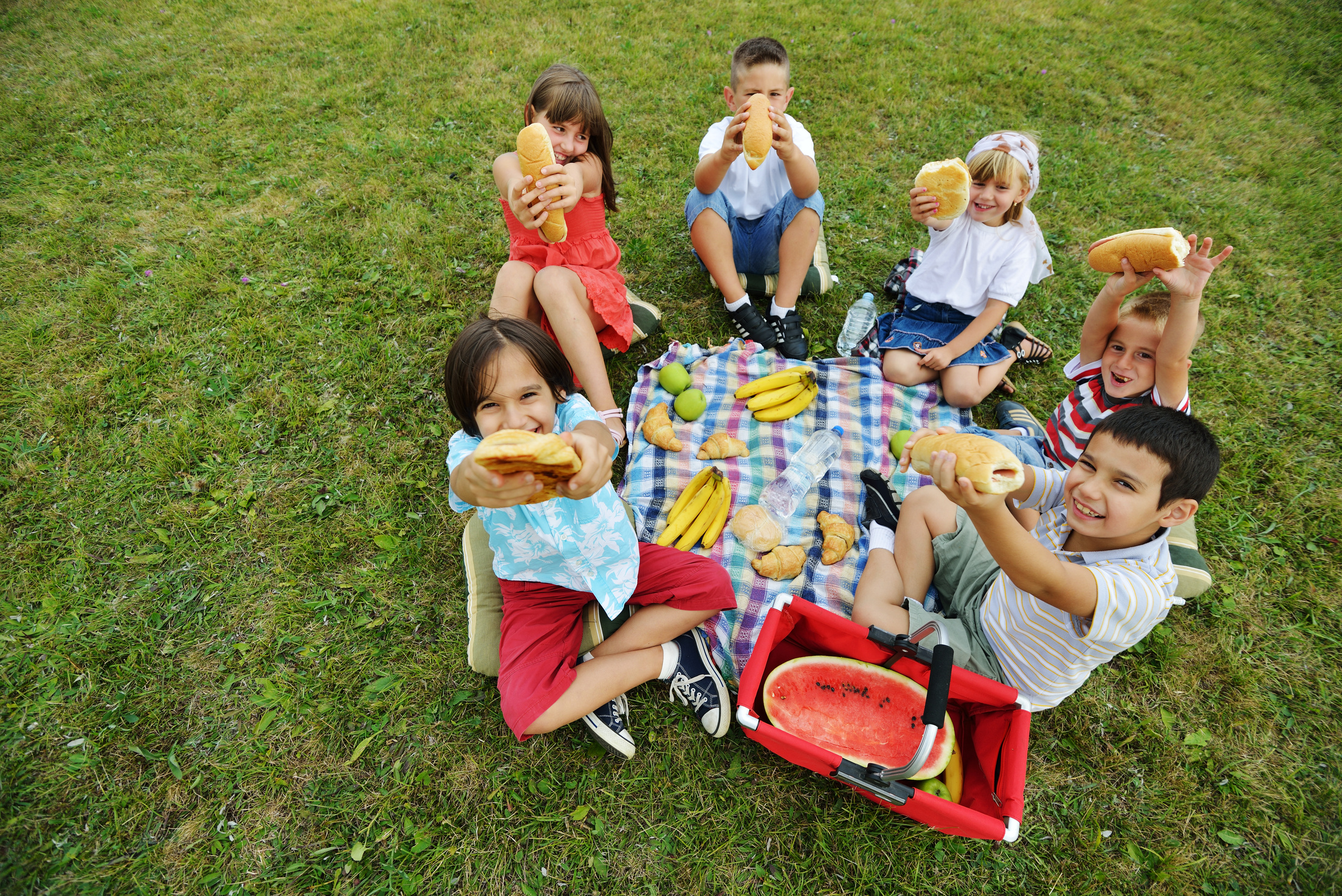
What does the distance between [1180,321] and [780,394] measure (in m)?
2.09

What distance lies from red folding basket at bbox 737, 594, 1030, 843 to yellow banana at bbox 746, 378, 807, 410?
5.28ft

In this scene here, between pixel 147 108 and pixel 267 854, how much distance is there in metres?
7.63

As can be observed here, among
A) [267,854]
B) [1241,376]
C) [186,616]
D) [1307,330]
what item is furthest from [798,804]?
[1307,330]

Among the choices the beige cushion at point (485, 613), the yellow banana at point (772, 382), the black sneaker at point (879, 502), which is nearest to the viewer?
the beige cushion at point (485, 613)

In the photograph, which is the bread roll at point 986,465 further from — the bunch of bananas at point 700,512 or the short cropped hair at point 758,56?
the short cropped hair at point 758,56

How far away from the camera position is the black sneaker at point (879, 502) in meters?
3.48

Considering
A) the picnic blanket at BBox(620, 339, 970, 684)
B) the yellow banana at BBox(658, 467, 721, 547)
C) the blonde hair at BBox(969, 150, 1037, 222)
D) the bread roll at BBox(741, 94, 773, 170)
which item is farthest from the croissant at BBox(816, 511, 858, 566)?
the blonde hair at BBox(969, 150, 1037, 222)

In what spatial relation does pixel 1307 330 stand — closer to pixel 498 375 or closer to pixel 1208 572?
pixel 1208 572

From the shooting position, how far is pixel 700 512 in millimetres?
3482

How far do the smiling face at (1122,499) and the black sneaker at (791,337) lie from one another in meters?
2.29

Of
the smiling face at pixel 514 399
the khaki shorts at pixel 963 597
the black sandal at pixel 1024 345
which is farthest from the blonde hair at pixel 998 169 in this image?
the smiling face at pixel 514 399

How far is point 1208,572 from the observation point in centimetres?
328

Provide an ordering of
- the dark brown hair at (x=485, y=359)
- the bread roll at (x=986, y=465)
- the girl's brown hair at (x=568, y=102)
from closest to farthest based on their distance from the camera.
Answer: the bread roll at (x=986, y=465), the dark brown hair at (x=485, y=359), the girl's brown hair at (x=568, y=102)

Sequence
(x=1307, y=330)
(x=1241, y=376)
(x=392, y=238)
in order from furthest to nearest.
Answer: (x=392, y=238) < (x=1307, y=330) < (x=1241, y=376)
